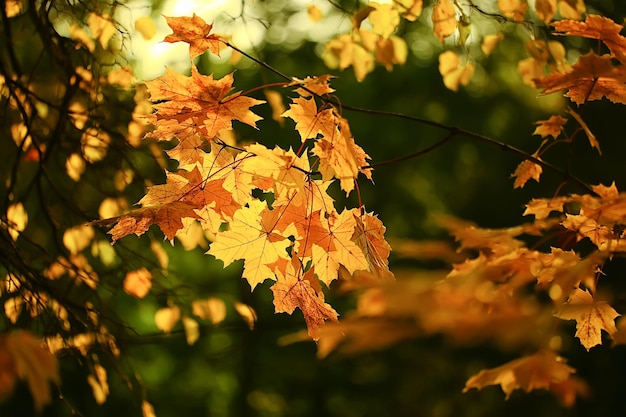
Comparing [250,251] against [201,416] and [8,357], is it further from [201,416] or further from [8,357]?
[201,416]

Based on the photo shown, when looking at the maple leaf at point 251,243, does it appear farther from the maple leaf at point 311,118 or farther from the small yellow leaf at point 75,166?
the small yellow leaf at point 75,166

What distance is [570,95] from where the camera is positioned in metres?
1.27

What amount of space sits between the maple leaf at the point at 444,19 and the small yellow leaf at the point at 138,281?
3.74 feet

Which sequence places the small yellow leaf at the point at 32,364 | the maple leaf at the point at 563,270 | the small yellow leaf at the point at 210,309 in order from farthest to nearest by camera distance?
the small yellow leaf at the point at 210,309, the maple leaf at the point at 563,270, the small yellow leaf at the point at 32,364

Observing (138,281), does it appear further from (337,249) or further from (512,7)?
(512,7)

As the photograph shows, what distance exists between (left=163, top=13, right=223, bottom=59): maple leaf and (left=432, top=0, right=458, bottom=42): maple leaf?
67 centimetres

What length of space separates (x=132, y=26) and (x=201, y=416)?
20.5 ft

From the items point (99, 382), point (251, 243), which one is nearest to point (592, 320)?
point (251, 243)

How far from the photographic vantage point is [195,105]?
1.23m

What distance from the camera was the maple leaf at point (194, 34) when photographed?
125 centimetres

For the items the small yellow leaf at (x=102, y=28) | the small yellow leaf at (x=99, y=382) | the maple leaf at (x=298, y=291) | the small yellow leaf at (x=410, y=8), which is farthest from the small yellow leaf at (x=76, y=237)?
the small yellow leaf at (x=410, y=8)

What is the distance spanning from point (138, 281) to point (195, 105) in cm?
106

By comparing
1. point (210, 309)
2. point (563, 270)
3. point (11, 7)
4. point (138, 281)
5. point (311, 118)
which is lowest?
A: point (210, 309)

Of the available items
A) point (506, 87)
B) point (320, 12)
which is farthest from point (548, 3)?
point (506, 87)
